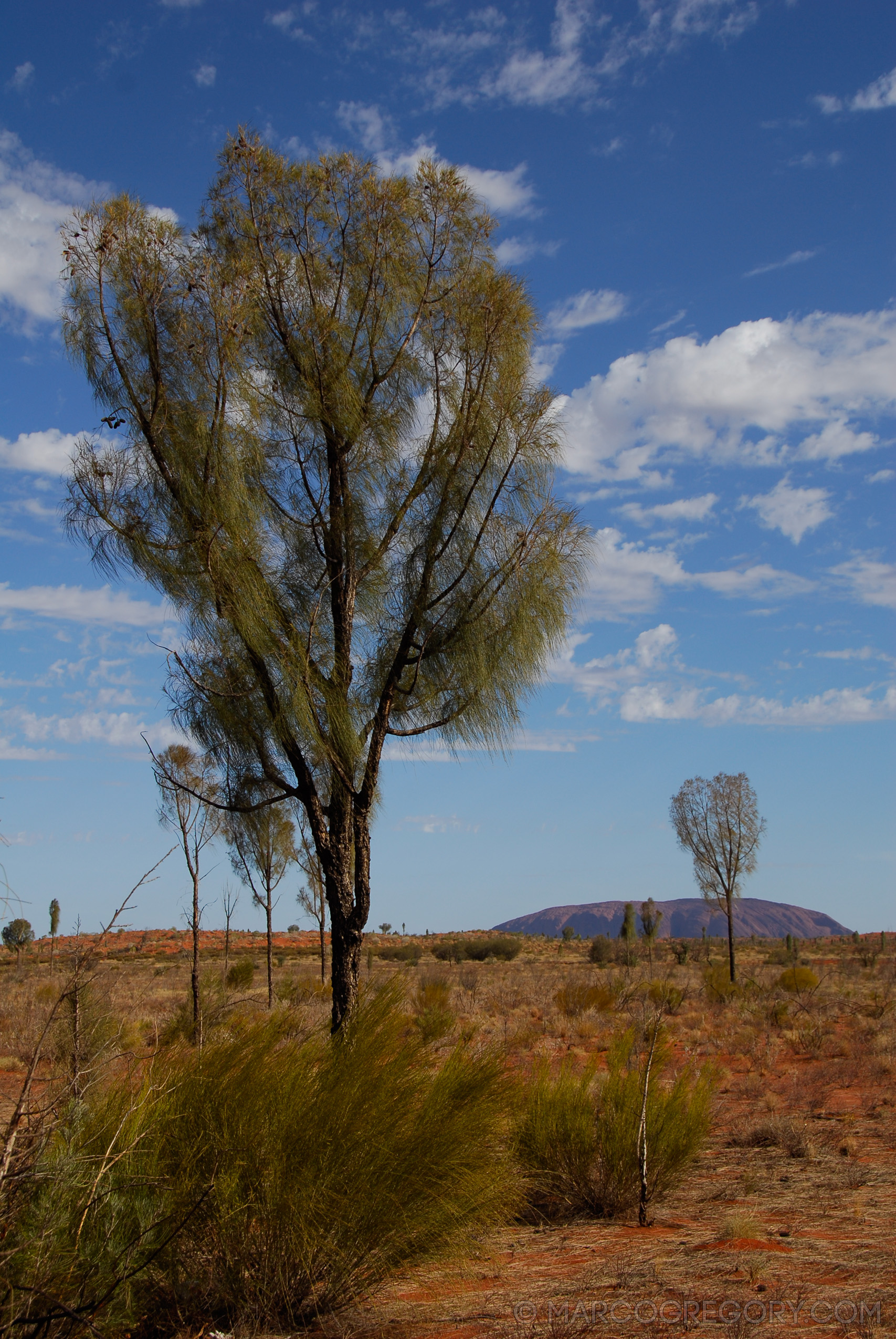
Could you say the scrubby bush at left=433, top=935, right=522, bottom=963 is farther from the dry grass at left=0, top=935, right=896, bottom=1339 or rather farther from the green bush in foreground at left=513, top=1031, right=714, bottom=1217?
the green bush in foreground at left=513, top=1031, right=714, bottom=1217

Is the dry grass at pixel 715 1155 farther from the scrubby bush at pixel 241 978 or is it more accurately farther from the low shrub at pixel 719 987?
the scrubby bush at pixel 241 978

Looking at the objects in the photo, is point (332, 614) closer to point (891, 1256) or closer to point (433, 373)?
point (433, 373)

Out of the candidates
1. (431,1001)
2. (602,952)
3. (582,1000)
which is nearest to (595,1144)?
(431,1001)

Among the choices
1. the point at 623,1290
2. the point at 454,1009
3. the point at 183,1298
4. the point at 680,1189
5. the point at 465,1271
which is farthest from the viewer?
the point at 454,1009

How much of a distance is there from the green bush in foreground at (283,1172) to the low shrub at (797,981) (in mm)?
22135

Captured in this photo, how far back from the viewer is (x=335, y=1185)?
461cm

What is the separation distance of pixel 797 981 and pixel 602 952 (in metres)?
19.2

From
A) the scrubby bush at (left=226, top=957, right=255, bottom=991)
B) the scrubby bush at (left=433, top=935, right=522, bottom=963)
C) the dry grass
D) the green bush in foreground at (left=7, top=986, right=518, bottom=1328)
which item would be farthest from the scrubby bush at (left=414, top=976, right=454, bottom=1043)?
the scrubby bush at (left=433, top=935, right=522, bottom=963)

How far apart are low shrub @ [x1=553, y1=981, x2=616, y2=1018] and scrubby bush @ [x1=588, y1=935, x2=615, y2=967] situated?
20.6 m

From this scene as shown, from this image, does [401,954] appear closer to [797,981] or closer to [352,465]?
[797,981]

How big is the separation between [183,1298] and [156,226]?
25.8 ft

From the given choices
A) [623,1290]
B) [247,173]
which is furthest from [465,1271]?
[247,173]

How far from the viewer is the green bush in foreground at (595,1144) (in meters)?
7.45

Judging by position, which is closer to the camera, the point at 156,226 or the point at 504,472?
the point at 156,226
